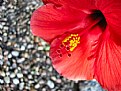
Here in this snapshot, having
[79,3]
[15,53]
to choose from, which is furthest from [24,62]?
[79,3]

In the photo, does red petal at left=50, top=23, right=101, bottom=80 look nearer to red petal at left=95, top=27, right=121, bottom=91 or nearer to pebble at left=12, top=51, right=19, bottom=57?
red petal at left=95, top=27, right=121, bottom=91

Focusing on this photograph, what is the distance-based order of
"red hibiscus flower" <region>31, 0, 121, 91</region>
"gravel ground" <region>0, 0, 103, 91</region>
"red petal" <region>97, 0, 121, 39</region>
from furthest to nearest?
"gravel ground" <region>0, 0, 103, 91</region> < "red hibiscus flower" <region>31, 0, 121, 91</region> < "red petal" <region>97, 0, 121, 39</region>

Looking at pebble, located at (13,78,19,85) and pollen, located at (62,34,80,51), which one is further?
pebble, located at (13,78,19,85)

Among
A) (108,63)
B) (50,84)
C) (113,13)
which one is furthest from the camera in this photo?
(50,84)

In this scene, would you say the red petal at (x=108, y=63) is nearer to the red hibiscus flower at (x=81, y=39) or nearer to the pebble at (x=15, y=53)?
the red hibiscus flower at (x=81, y=39)

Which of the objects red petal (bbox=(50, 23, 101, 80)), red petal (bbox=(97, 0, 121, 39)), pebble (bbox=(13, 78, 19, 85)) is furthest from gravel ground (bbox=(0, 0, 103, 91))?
red petal (bbox=(97, 0, 121, 39))

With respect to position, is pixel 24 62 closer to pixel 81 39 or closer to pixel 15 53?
pixel 15 53
